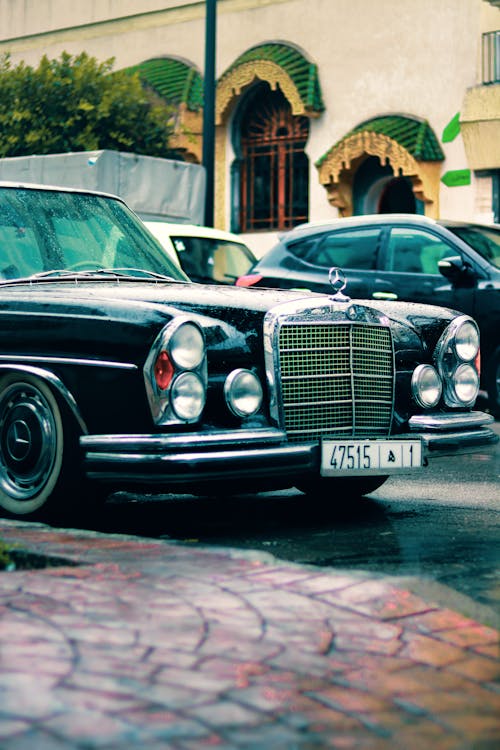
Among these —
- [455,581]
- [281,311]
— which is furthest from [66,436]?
[455,581]

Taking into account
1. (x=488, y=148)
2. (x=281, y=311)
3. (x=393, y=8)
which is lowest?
(x=281, y=311)

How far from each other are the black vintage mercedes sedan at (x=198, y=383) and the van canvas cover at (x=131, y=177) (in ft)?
37.5

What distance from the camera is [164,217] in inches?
792

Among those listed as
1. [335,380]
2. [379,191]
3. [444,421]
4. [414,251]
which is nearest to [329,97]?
[379,191]

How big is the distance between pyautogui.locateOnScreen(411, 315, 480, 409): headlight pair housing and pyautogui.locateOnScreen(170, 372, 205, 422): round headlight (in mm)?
1500

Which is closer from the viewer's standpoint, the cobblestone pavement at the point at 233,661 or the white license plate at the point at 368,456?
the cobblestone pavement at the point at 233,661

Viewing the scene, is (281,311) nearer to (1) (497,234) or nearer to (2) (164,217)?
(1) (497,234)

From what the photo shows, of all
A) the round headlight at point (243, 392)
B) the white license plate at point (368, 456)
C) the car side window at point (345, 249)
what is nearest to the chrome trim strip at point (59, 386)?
the round headlight at point (243, 392)

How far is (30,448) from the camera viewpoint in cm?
673

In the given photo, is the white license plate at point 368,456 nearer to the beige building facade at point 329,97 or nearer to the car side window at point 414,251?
the car side window at point 414,251

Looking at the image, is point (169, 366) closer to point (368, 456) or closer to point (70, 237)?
point (368, 456)

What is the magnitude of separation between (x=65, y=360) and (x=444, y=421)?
1.99 meters

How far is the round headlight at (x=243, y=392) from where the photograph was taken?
645 centimetres

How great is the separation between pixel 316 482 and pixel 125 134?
19.7 meters
